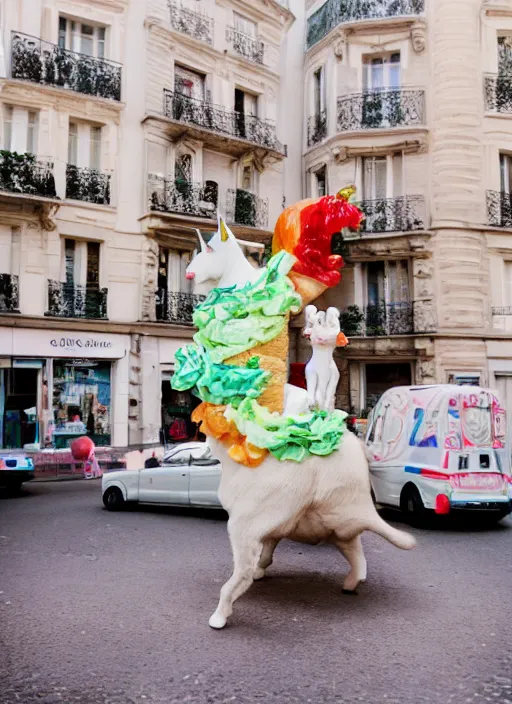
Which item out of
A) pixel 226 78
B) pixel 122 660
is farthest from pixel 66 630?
pixel 226 78

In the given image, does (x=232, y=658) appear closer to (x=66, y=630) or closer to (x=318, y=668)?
(x=318, y=668)

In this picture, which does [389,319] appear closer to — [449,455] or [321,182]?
[321,182]

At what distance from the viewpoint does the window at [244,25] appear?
21.9m

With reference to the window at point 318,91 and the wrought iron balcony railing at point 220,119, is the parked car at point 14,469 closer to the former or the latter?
the wrought iron balcony railing at point 220,119

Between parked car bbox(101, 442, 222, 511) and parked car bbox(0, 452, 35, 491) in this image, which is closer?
parked car bbox(101, 442, 222, 511)

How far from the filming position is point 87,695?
12.5ft

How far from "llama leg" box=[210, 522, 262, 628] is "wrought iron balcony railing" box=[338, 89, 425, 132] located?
61.4ft

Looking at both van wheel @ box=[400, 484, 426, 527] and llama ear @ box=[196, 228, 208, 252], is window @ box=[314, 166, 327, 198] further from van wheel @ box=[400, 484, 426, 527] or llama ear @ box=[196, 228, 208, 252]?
llama ear @ box=[196, 228, 208, 252]

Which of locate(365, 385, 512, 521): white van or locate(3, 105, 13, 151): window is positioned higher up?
locate(3, 105, 13, 151): window

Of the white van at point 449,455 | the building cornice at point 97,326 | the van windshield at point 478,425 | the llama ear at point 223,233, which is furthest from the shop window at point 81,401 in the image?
the llama ear at point 223,233

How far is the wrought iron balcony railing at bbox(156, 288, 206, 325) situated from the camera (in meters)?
19.4

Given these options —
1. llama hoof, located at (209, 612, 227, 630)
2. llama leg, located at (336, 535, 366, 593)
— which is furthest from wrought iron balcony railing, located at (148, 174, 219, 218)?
llama hoof, located at (209, 612, 227, 630)

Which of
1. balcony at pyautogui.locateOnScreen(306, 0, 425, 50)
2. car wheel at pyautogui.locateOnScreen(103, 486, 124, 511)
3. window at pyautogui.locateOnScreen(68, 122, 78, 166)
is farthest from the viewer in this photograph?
balcony at pyautogui.locateOnScreen(306, 0, 425, 50)

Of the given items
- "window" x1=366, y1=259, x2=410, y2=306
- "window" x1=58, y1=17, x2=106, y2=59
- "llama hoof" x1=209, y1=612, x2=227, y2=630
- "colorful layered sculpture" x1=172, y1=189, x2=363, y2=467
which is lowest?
"llama hoof" x1=209, y1=612, x2=227, y2=630
